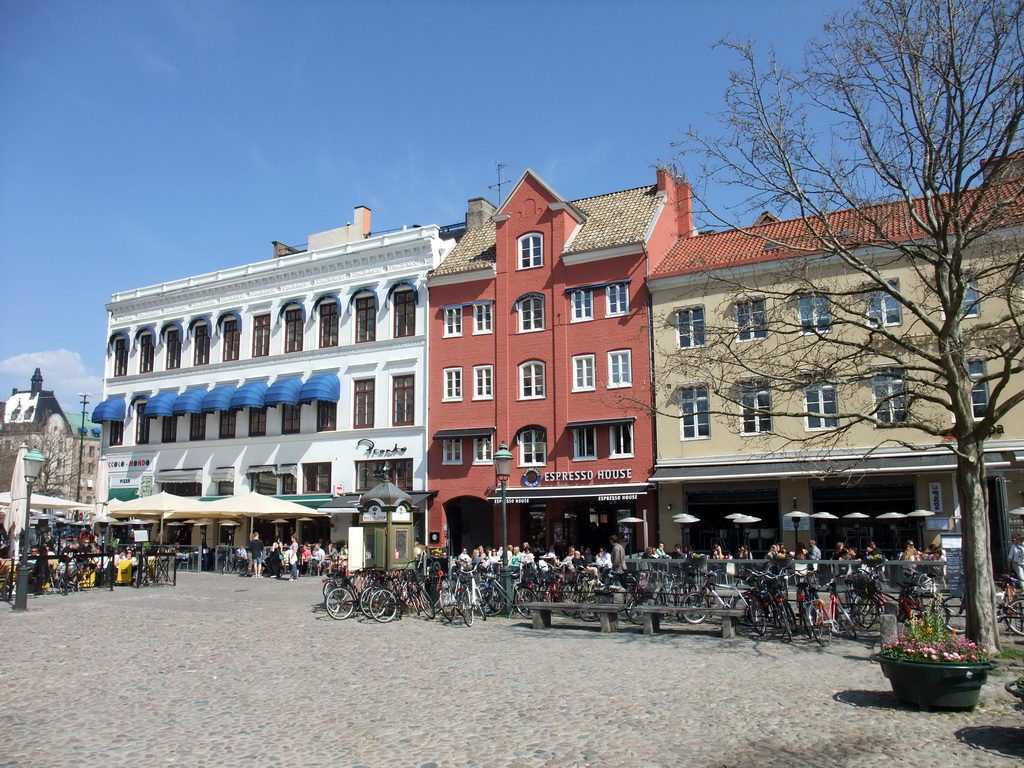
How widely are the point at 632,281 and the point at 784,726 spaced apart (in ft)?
82.4

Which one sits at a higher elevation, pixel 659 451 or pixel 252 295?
pixel 252 295

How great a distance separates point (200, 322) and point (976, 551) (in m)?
38.7

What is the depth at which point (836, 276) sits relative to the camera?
94.6 feet

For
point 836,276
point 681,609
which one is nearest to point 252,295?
point 836,276

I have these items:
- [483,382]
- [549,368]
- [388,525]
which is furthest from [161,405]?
[388,525]

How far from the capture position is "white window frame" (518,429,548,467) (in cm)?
3369

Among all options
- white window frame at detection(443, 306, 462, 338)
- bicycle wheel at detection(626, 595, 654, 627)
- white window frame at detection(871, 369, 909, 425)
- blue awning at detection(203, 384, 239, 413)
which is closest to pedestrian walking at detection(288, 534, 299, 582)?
white window frame at detection(443, 306, 462, 338)

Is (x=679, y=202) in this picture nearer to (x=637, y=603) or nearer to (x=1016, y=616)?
(x=637, y=603)

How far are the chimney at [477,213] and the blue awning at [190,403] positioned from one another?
48.6ft

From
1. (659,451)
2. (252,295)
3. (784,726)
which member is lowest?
(784,726)

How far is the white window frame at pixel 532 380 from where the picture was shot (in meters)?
34.3

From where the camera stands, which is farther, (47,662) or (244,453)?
(244,453)

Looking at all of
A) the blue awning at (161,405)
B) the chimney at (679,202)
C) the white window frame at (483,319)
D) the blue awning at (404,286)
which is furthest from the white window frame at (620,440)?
the blue awning at (161,405)

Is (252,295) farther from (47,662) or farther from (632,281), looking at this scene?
(47,662)
